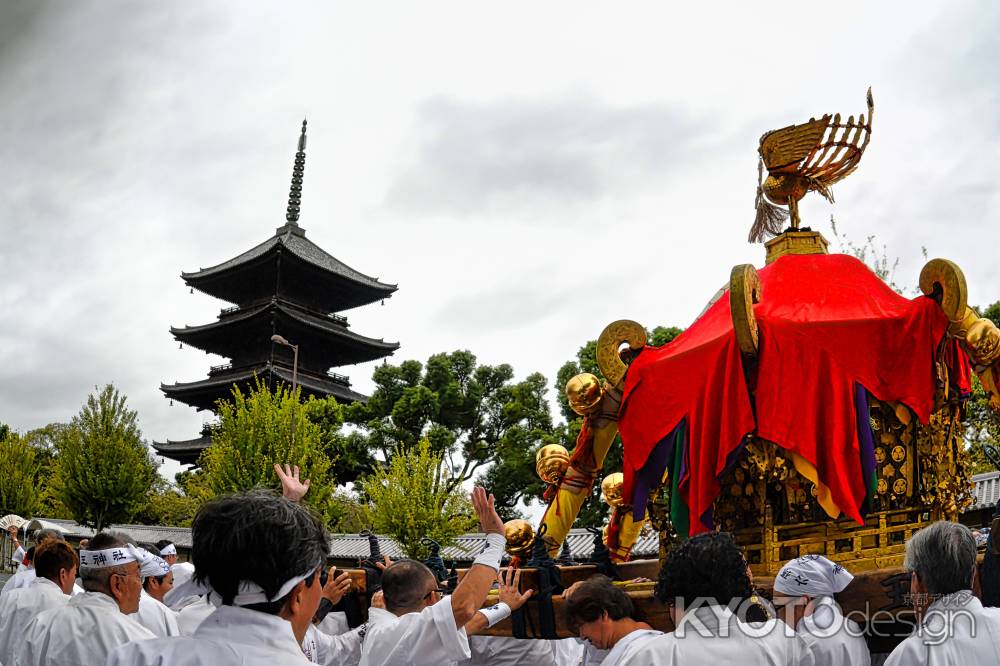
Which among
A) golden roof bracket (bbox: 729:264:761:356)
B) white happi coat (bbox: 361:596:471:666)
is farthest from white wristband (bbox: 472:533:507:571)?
golden roof bracket (bbox: 729:264:761:356)

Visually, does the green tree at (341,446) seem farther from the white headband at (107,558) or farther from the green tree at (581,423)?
the white headband at (107,558)

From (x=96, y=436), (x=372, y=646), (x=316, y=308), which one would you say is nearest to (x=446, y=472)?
(x=96, y=436)

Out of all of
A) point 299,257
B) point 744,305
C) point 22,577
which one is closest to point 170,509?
point 299,257

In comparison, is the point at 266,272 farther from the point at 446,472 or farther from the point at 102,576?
the point at 102,576

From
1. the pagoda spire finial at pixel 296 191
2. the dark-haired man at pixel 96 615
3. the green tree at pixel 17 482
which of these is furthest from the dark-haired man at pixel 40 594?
the pagoda spire finial at pixel 296 191

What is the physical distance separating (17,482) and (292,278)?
1375 centimetres

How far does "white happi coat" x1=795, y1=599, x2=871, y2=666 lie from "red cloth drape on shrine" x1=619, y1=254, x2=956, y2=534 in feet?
4.32

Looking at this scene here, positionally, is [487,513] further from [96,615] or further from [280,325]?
[280,325]

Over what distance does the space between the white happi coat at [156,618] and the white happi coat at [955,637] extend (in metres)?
3.54

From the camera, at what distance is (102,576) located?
4.07m

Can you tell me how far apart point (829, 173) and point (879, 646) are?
3.43 m

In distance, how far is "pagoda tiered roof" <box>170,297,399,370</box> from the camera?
38.2m

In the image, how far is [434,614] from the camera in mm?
3365

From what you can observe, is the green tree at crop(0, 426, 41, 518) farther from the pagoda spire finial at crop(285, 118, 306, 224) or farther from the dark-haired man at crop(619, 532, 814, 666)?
the dark-haired man at crop(619, 532, 814, 666)
